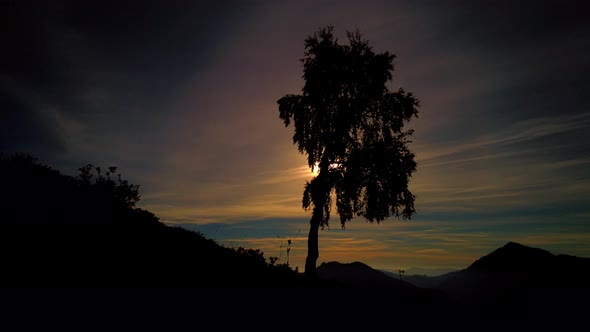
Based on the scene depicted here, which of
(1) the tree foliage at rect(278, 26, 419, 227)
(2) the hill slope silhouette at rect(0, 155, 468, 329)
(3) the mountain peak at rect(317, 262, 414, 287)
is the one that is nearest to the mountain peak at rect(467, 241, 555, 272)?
(3) the mountain peak at rect(317, 262, 414, 287)

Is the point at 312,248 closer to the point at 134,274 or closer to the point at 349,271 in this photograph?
the point at 134,274

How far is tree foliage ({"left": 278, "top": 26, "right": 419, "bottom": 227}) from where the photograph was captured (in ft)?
72.8

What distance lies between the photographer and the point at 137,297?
8711 millimetres

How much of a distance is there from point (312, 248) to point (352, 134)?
27.0ft

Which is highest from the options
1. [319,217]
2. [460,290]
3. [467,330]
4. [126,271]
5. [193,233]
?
[319,217]

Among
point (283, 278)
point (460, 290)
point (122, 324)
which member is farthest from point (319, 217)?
point (460, 290)

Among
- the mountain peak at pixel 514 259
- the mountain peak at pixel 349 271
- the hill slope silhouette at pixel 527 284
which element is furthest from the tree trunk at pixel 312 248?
the mountain peak at pixel 514 259

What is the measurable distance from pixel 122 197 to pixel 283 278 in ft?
53.2

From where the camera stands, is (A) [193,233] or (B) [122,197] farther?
(B) [122,197]

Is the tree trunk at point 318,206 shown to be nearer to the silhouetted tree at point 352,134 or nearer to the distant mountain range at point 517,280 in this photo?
the silhouetted tree at point 352,134

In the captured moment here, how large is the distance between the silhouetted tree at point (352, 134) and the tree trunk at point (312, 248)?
0.06 m

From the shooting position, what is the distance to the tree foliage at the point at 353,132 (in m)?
22.2

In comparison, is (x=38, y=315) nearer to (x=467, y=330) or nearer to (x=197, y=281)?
(x=197, y=281)

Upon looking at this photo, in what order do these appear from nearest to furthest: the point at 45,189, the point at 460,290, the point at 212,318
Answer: the point at 212,318, the point at 45,189, the point at 460,290
